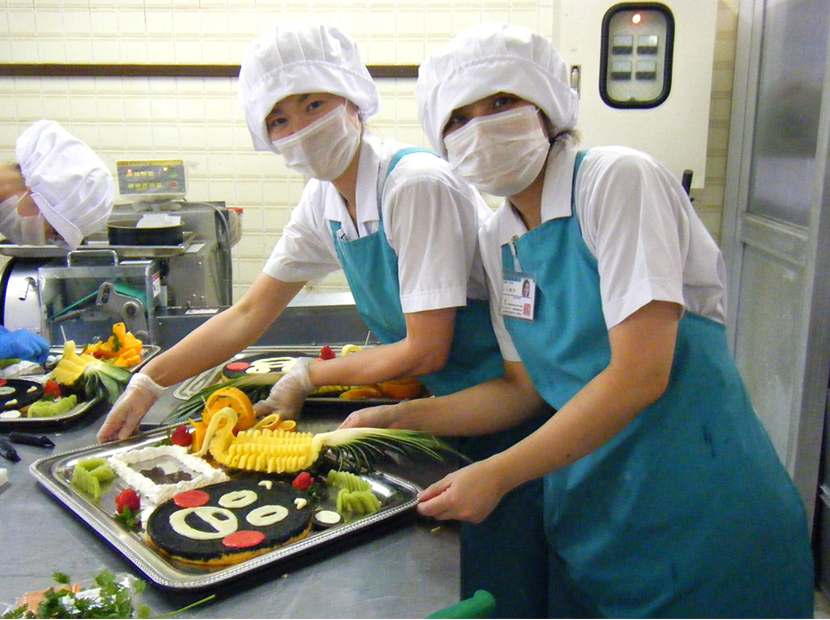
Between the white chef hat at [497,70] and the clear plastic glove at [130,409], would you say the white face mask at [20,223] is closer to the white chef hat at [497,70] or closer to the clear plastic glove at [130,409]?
the clear plastic glove at [130,409]

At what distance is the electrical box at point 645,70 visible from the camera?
10.7 feet

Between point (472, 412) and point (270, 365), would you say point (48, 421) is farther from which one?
point (472, 412)

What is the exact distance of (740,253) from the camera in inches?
143

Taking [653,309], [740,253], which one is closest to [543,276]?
[653,309]

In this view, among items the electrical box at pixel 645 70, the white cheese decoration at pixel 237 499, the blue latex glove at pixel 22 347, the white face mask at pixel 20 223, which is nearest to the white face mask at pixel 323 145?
the white cheese decoration at pixel 237 499

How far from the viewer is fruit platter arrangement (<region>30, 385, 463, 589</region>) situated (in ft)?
3.68

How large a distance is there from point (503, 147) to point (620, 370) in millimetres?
459

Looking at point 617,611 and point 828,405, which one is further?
point 828,405

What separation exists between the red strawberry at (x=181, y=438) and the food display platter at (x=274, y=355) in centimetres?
34

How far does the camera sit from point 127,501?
126 cm

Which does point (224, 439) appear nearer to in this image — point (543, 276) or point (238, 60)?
point (543, 276)

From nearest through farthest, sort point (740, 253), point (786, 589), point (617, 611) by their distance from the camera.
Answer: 1. point (786, 589)
2. point (617, 611)
3. point (740, 253)

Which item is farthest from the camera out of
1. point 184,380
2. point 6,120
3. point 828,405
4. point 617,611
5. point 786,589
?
point 6,120

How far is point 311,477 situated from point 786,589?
0.88 metres
